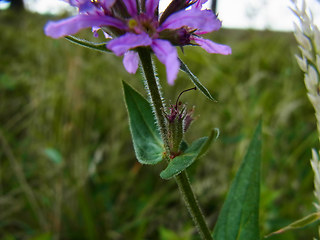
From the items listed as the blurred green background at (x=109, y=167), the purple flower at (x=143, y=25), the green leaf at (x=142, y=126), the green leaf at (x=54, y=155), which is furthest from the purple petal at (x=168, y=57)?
the green leaf at (x=54, y=155)

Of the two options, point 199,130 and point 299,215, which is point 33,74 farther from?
point 299,215

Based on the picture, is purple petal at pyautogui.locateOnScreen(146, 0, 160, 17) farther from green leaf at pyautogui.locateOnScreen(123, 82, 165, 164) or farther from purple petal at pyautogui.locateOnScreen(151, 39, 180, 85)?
green leaf at pyautogui.locateOnScreen(123, 82, 165, 164)

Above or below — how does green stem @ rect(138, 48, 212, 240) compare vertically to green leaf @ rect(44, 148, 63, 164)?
above

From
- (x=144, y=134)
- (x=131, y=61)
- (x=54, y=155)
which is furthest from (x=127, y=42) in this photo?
(x=54, y=155)

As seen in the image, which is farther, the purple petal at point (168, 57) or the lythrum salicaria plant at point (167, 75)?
the lythrum salicaria plant at point (167, 75)

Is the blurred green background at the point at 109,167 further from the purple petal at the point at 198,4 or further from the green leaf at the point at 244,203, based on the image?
the purple petal at the point at 198,4

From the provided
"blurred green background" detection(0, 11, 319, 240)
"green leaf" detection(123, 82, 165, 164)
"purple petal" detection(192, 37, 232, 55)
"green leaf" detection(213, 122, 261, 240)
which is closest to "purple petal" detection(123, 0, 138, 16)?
"purple petal" detection(192, 37, 232, 55)
